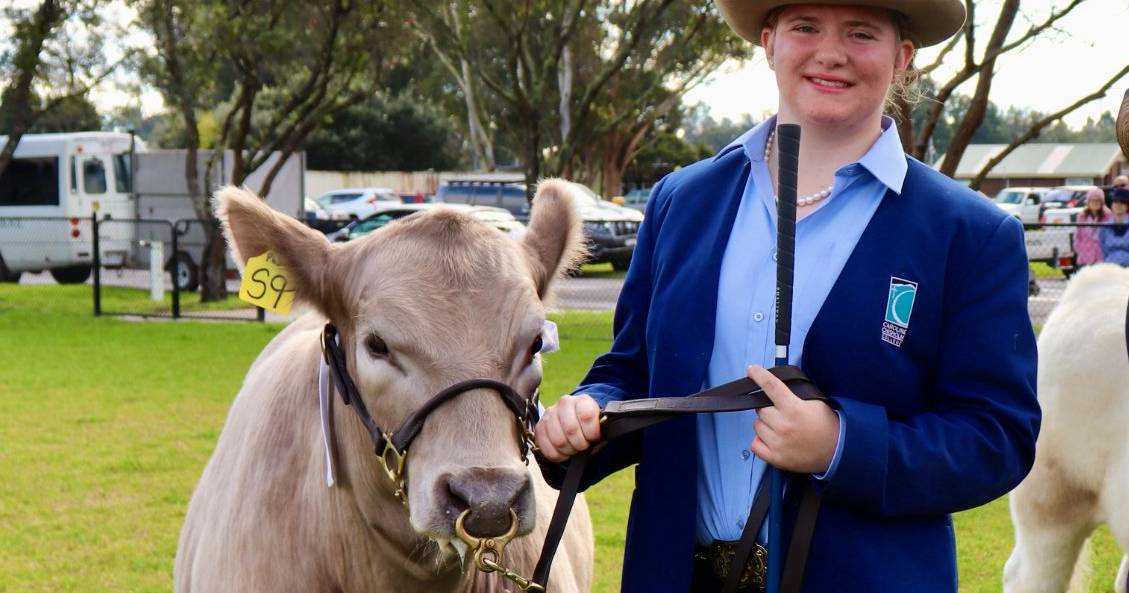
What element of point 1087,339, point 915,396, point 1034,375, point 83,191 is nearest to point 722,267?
point 915,396

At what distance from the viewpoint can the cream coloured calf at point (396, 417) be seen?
2.70 m

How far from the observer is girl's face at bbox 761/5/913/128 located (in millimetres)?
2492

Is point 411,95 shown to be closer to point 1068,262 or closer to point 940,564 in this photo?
point 1068,262

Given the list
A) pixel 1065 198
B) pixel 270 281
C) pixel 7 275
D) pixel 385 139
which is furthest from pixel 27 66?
pixel 1065 198

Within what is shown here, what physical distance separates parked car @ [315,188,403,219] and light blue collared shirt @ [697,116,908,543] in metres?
39.8

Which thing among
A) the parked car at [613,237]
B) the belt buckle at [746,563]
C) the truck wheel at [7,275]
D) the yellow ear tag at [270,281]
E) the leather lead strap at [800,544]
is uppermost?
the yellow ear tag at [270,281]

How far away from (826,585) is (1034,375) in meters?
0.60

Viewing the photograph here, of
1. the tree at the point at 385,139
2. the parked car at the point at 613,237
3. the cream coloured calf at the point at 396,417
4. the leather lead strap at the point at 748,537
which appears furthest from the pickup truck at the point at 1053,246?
the tree at the point at 385,139

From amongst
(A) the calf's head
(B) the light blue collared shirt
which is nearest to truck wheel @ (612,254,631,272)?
(A) the calf's head

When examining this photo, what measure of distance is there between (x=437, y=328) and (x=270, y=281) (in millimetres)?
601

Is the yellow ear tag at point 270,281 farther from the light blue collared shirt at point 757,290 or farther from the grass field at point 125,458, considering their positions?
the grass field at point 125,458

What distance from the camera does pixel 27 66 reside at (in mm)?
20500

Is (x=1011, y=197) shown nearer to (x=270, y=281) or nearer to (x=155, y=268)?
(x=155, y=268)

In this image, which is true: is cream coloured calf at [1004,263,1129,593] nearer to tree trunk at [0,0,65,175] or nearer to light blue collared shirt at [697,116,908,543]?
light blue collared shirt at [697,116,908,543]
